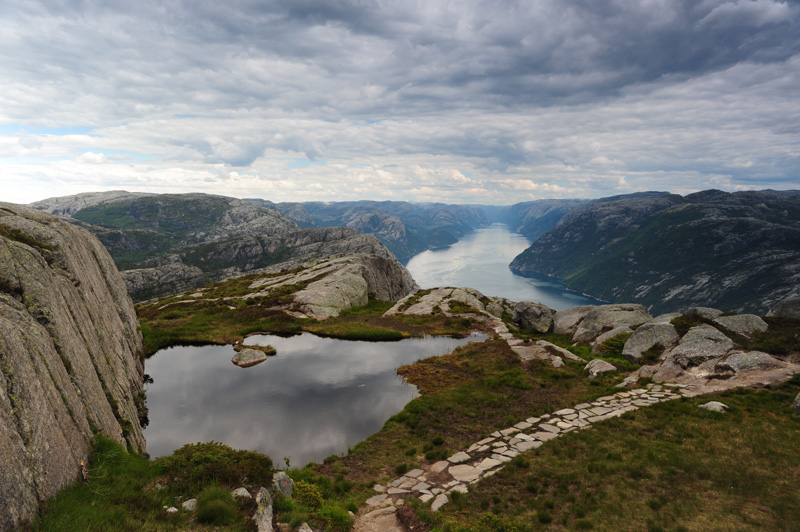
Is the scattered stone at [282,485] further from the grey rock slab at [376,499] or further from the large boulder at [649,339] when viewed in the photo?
the large boulder at [649,339]

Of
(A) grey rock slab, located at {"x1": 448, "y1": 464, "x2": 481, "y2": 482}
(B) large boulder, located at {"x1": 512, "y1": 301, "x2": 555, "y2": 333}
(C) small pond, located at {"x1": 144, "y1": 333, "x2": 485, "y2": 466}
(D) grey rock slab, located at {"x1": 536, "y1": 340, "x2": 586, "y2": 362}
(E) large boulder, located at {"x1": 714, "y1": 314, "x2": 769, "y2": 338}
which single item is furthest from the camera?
(B) large boulder, located at {"x1": 512, "y1": 301, "x2": 555, "y2": 333}

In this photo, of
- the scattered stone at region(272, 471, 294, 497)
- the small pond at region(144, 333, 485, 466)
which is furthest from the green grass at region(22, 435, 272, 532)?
the small pond at region(144, 333, 485, 466)

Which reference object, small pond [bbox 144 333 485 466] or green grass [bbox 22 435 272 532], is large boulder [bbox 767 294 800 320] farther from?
green grass [bbox 22 435 272 532]

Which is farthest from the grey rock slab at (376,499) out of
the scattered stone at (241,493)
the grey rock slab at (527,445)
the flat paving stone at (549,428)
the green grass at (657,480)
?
the flat paving stone at (549,428)

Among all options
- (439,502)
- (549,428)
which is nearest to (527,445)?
(549,428)

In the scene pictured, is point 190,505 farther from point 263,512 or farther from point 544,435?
point 544,435

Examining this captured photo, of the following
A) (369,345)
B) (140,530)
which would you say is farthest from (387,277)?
(140,530)
